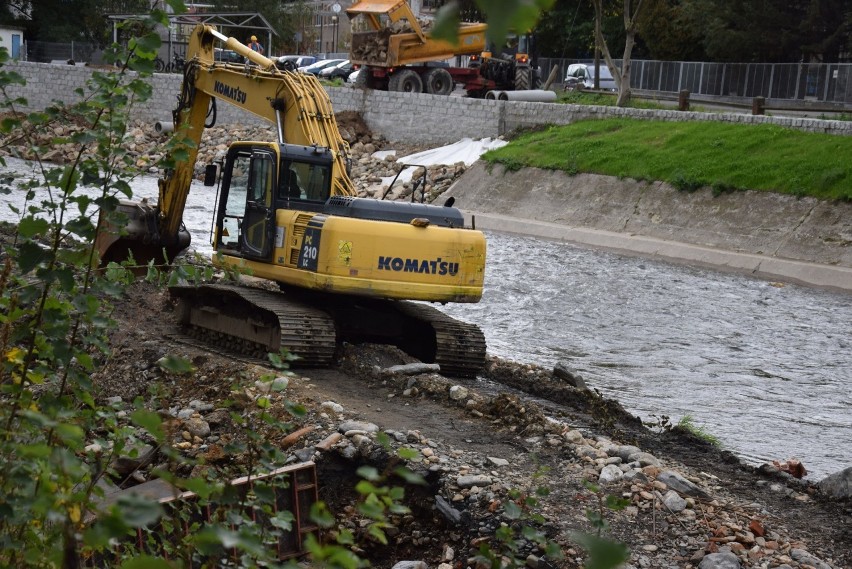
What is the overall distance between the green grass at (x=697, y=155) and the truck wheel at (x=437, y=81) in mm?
6703

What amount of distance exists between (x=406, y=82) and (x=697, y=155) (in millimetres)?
13961

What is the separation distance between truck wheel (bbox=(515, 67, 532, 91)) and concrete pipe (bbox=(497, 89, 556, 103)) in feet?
9.03

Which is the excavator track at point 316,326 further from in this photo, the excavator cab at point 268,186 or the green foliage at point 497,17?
the green foliage at point 497,17

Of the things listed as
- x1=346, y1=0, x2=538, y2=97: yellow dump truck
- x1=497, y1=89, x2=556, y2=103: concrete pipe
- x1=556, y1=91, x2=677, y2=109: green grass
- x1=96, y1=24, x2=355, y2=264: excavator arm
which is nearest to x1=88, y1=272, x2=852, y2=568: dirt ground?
x1=96, y1=24, x2=355, y2=264: excavator arm

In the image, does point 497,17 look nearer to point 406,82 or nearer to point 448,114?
point 448,114

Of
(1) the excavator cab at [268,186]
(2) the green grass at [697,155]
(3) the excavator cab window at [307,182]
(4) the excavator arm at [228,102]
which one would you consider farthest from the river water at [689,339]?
(2) the green grass at [697,155]

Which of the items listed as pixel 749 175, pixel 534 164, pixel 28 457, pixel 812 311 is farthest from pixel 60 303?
pixel 534 164

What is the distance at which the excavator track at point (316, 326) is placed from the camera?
499 inches

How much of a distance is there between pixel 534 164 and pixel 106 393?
2339 cm

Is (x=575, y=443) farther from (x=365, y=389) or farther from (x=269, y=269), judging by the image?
(x=269, y=269)

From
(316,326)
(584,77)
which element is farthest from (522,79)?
(316,326)

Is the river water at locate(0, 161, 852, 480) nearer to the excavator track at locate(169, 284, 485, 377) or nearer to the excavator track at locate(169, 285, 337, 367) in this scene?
the excavator track at locate(169, 284, 485, 377)

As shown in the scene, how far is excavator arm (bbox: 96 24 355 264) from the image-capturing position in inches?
553

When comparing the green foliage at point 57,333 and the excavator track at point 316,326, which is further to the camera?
the excavator track at point 316,326
